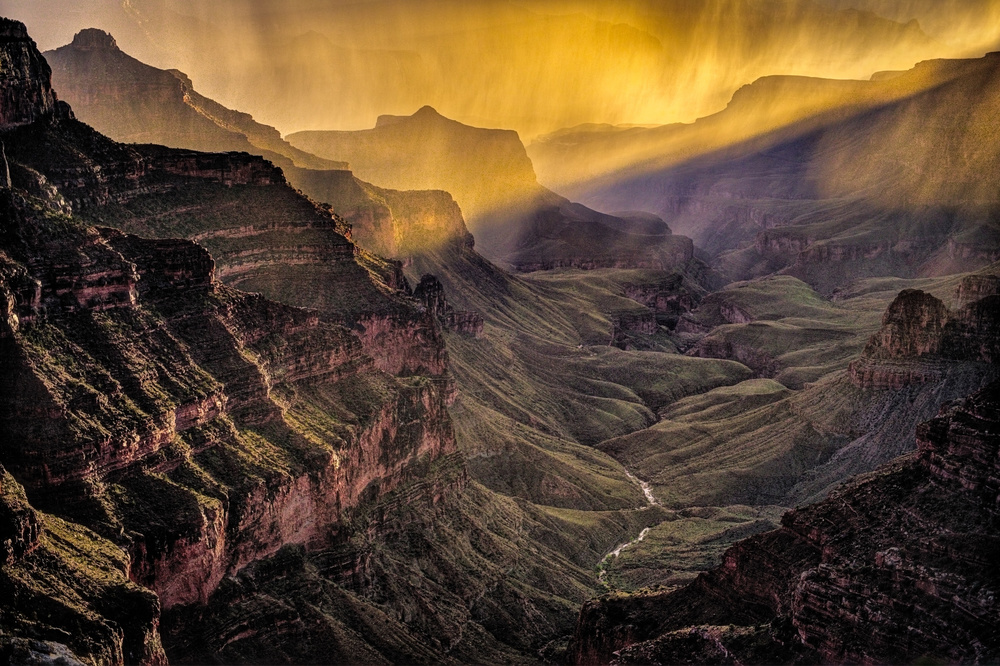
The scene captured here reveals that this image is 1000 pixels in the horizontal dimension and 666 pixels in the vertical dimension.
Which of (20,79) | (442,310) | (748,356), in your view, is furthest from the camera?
(748,356)

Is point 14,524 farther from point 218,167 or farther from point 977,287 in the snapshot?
point 977,287

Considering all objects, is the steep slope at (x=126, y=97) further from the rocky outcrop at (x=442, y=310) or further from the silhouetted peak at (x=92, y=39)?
the rocky outcrop at (x=442, y=310)

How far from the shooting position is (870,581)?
43219mm

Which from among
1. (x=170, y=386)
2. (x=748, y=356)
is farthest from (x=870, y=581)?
(x=748, y=356)

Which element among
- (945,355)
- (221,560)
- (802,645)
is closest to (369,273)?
(221,560)

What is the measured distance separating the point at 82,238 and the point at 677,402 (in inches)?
4791

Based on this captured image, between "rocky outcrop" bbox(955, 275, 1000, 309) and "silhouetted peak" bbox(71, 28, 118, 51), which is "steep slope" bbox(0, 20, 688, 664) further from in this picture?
"rocky outcrop" bbox(955, 275, 1000, 309)

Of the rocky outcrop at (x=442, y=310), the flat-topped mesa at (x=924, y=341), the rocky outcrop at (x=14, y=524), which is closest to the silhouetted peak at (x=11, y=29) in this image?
the rocky outcrop at (x=14, y=524)

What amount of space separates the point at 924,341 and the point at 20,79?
104 m

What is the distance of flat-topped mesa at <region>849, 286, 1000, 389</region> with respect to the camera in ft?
364

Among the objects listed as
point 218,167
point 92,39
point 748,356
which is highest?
point 92,39

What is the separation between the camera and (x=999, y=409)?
46594 mm

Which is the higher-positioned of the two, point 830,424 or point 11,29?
point 11,29

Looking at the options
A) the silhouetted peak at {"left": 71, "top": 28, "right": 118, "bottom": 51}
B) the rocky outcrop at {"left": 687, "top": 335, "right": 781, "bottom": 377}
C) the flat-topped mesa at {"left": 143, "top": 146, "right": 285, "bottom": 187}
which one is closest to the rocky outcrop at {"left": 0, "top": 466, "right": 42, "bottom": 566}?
the flat-topped mesa at {"left": 143, "top": 146, "right": 285, "bottom": 187}
